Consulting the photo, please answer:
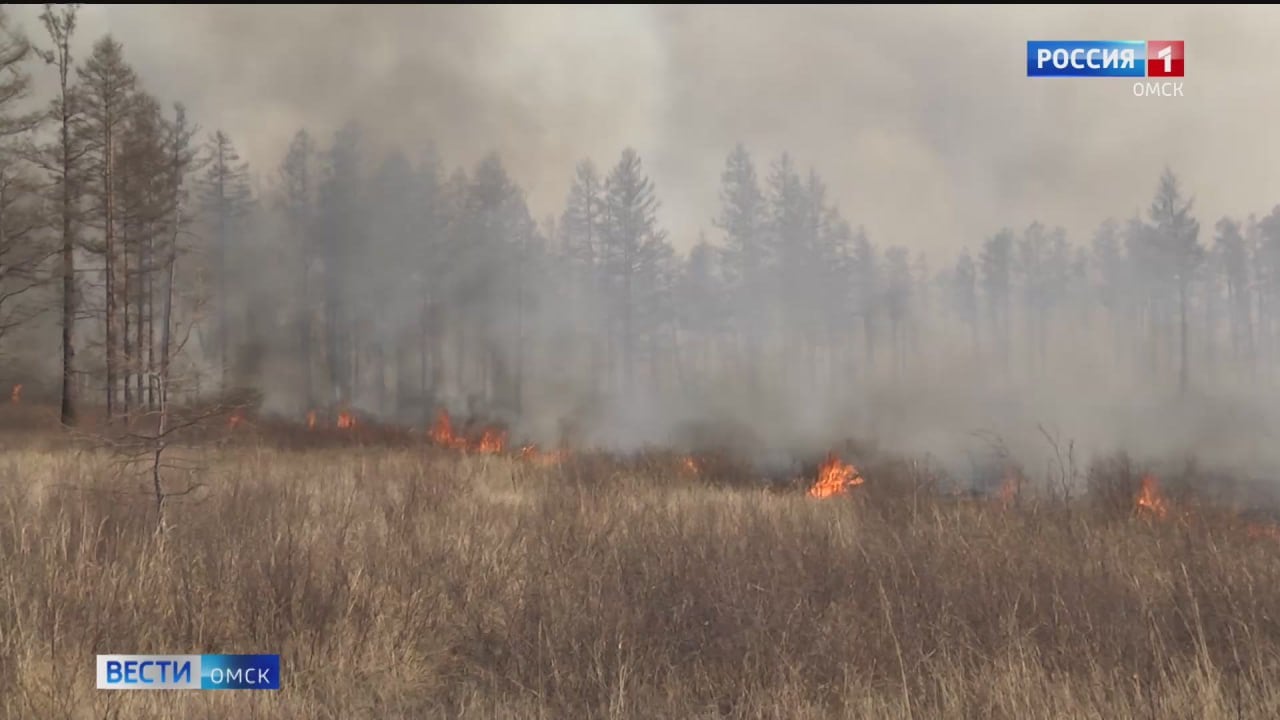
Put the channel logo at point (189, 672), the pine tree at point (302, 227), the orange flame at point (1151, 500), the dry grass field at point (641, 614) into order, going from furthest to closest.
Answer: the pine tree at point (302, 227) → the orange flame at point (1151, 500) → the channel logo at point (189, 672) → the dry grass field at point (641, 614)

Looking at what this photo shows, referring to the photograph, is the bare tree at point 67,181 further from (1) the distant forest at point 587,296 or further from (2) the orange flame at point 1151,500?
(2) the orange flame at point 1151,500

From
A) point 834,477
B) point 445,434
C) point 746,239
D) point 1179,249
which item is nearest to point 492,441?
point 445,434

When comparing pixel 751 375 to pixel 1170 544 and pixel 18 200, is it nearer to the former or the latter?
pixel 1170 544

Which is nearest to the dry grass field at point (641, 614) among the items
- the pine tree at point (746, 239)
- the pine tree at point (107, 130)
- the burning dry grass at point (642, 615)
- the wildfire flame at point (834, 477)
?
the burning dry grass at point (642, 615)

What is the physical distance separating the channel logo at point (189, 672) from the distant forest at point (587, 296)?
53.5 feet

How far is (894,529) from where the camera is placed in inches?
227

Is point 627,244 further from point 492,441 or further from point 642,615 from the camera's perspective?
point 642,615

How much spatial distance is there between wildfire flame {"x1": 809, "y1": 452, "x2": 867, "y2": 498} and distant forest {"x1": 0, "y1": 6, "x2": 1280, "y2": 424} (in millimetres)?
8629

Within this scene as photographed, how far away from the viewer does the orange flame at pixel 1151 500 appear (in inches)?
270

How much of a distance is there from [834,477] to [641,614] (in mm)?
7386

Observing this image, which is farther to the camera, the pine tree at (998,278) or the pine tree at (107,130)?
the pine tree at (998,278)

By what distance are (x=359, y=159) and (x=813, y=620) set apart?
1292 inches

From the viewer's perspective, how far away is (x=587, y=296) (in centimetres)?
3164

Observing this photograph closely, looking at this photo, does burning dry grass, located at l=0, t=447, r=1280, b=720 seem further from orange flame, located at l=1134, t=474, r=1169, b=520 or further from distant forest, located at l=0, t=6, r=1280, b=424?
distant forest, located at l=0, t=6, r=1280, b=424
